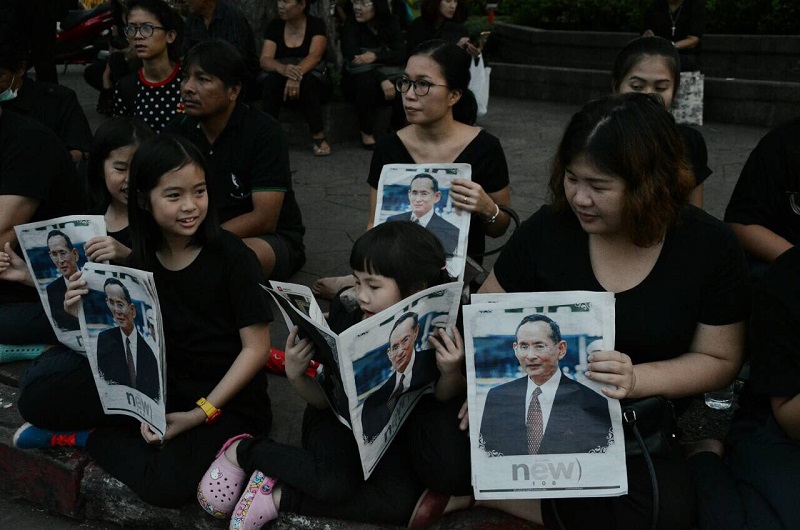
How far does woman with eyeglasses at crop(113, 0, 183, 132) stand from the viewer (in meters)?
4.44

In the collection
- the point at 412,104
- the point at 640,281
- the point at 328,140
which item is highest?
the point at 412,104

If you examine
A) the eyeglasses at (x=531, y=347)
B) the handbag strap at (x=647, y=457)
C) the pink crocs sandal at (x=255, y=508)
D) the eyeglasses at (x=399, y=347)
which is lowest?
the pink crocs sandal at (x=255, y=508)

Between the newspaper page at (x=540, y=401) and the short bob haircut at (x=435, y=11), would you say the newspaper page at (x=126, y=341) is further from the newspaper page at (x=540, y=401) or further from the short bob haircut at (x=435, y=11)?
the short bob haircut at (x=435, y=11)

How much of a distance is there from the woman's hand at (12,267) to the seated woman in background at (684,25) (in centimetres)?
554

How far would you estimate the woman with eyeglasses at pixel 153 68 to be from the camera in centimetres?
444

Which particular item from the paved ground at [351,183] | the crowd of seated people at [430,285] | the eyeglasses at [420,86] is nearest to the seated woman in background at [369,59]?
the paved ground at [351,183]

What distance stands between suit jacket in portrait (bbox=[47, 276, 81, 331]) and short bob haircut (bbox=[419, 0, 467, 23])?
16.4 ft

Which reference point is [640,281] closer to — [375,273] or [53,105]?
[375,273]

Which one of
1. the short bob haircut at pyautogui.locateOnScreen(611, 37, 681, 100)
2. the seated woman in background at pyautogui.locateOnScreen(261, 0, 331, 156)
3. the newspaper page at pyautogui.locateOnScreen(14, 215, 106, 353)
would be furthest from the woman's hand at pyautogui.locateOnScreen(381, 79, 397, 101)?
the newspaper page at pyautogui.locateOnScreen(14, 215, 106, 353)

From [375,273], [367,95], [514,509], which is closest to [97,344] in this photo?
[375,273]

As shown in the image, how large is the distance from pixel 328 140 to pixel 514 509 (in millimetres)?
5189

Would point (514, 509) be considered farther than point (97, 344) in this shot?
No

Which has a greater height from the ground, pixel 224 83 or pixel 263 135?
pixel 224 83

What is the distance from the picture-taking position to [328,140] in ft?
23.8
